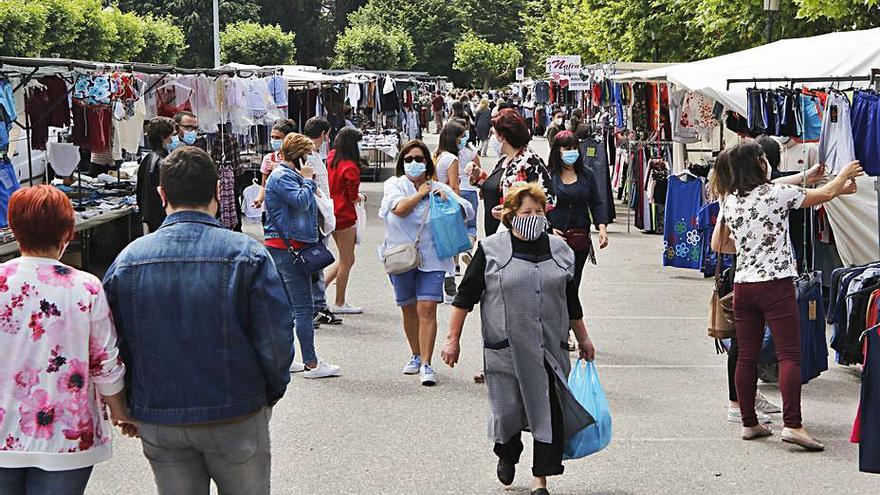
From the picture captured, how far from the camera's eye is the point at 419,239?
29.3 ft

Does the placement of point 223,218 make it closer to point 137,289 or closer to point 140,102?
point 140,102

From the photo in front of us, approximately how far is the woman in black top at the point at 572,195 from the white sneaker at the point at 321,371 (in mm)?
1897

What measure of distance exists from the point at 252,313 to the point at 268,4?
79084 mm

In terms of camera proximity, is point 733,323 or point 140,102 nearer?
point 733,323

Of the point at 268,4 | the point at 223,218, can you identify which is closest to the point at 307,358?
the point at 223,218

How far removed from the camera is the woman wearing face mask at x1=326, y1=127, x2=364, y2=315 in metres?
11.4

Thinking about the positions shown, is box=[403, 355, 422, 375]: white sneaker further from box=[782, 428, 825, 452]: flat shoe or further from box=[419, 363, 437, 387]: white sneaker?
box=[782, 428, 825, 452]: flat shoe

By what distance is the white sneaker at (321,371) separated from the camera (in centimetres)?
930

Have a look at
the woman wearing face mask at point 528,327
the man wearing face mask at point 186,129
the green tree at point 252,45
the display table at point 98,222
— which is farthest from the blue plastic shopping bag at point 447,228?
the green tree at point 252,45

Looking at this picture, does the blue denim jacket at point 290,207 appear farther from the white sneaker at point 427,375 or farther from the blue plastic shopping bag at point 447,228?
the white sneaker at point 427,375

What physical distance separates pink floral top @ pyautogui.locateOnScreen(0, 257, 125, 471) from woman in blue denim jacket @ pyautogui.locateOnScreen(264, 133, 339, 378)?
468cm

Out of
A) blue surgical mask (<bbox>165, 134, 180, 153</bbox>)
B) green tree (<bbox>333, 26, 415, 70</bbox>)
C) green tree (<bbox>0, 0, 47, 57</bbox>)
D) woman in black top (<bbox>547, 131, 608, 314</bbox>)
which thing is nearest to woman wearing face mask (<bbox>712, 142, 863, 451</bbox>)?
woman in black top (<bbox>547, 131, 608, 314</bbox>)

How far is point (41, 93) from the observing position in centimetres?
1274

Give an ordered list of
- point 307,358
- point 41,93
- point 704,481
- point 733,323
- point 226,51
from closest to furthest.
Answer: point 704,481 → point 733,323 → point 307,358 → point 41,93 → point 226,51
